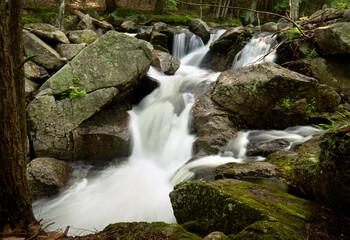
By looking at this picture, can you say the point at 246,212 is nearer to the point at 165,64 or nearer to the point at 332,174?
the point at 332,174

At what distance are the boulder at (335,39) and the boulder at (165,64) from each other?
544 cm

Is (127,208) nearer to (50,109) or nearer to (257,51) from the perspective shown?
(50,109)

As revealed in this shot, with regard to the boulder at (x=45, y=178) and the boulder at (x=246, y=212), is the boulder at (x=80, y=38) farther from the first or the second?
the boulder at (x=246, y=212)

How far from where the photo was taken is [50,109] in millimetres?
6301

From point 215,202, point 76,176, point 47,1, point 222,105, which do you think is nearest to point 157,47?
point 222,105

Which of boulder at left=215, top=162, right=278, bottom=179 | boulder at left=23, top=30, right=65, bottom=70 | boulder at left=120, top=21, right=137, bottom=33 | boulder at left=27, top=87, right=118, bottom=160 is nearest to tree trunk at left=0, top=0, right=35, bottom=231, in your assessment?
boulder at left=215, top=162, right=278, bottom=179

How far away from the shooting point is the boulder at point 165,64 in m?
9.64

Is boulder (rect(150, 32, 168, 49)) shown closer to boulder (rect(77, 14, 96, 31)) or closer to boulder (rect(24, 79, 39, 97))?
boulder (rect(77, 14, 96, 31))

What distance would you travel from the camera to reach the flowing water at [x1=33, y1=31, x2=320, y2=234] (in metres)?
4.81

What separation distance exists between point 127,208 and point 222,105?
161 inches

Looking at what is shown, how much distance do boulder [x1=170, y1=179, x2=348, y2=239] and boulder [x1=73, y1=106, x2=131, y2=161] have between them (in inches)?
147

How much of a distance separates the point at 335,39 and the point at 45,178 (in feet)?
30.6

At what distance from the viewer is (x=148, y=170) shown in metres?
6.52

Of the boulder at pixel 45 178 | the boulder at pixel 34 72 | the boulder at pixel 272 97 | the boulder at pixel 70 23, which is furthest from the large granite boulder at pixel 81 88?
the boulder at pixel 70 23
